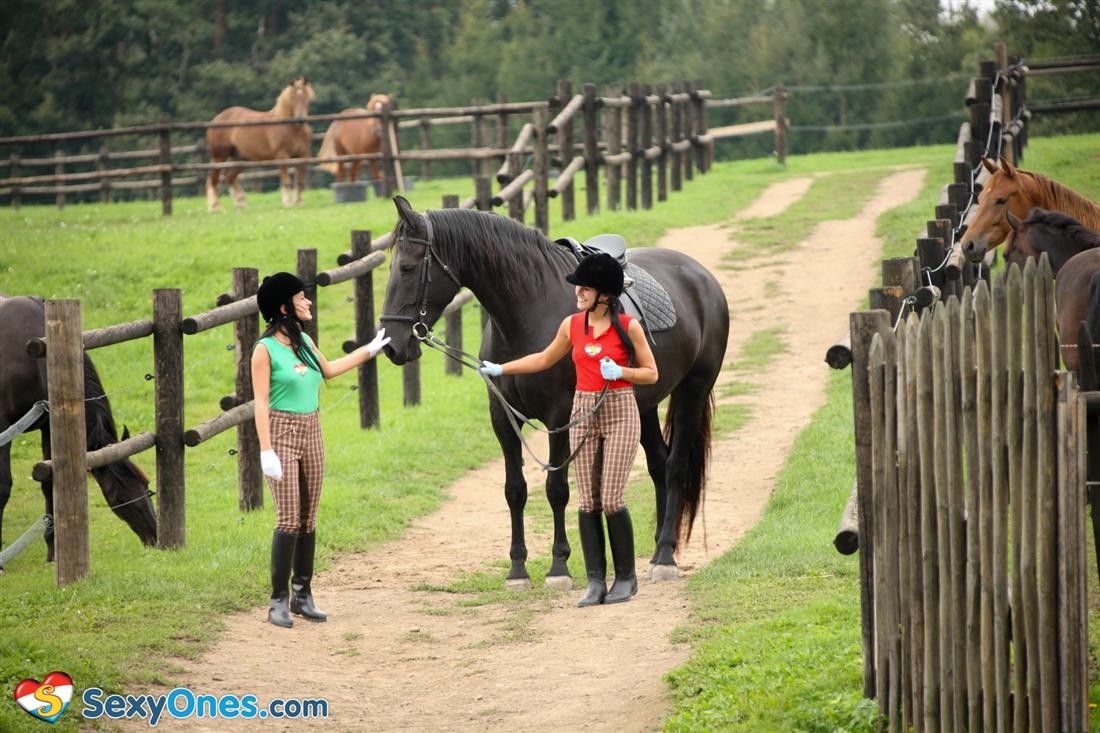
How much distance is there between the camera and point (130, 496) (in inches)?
360

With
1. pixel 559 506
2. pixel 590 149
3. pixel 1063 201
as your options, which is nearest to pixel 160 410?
pixel 559 506

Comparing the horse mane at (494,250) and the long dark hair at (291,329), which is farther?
the horse mane at (494,250)

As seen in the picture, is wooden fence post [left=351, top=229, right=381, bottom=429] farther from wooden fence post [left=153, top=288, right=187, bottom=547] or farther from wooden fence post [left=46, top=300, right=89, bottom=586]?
wooden fence post [left=46, top=300, right=89, bottom=586]

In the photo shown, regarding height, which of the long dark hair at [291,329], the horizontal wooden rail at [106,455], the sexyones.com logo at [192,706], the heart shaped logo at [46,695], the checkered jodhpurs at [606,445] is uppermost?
the long dark hair at [291,329]

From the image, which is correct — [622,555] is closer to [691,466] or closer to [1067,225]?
[691,466]

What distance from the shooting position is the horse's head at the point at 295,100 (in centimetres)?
2573

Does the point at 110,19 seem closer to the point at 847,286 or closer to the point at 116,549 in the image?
the point at 847,286

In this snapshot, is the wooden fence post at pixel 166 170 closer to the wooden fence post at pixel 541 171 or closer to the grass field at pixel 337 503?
the grass field at pixel 337 503

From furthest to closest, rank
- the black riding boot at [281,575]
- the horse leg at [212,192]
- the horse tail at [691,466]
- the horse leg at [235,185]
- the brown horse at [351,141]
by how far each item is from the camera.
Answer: the brown horse at [351,141]
the horse leg at [235,185]
the horse leg at [212,192]
the horse tail at [691,466]
the black riding boot at [281,575]

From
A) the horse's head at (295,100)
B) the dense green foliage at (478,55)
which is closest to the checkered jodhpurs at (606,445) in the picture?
the horse's head at (295,100)

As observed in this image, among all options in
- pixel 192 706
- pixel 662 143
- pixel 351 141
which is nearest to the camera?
pixel 192 706

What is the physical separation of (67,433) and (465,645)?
2.51 metres

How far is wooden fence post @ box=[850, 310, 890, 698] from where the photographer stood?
498 centimetres

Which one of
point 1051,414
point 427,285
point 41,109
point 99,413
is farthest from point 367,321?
point 41,109
